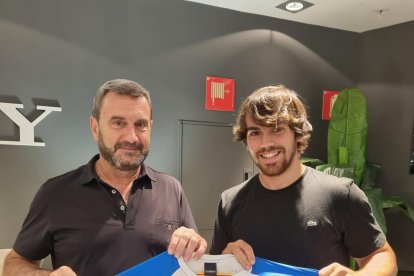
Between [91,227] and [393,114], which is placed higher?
[393,114]

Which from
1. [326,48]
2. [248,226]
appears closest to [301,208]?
[248,226]

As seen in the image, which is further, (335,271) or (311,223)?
(311,223)

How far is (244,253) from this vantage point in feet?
4.28

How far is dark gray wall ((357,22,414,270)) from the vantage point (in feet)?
11.5

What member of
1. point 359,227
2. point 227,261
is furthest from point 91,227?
point 359,227

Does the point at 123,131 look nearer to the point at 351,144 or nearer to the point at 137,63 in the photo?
the point at 137,63

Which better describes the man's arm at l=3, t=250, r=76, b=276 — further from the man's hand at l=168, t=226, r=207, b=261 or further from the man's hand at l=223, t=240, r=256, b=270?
the man's hand at l=223, t=240, r=256, b=270

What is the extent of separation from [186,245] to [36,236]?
2.08 ft

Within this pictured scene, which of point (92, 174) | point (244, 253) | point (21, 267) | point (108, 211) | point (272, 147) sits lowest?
point (21, 267)

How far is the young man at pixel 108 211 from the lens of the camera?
1.41m

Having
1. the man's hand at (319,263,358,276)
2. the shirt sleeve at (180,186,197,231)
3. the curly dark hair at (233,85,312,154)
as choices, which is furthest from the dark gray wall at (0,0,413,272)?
the man's hand at (319,263,358,276)

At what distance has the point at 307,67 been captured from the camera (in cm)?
373

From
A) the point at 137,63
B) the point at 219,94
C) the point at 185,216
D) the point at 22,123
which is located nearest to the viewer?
the point at 185,216

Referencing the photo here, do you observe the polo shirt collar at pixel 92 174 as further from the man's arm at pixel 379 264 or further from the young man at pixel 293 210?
the man's arm at pixel 379 264
